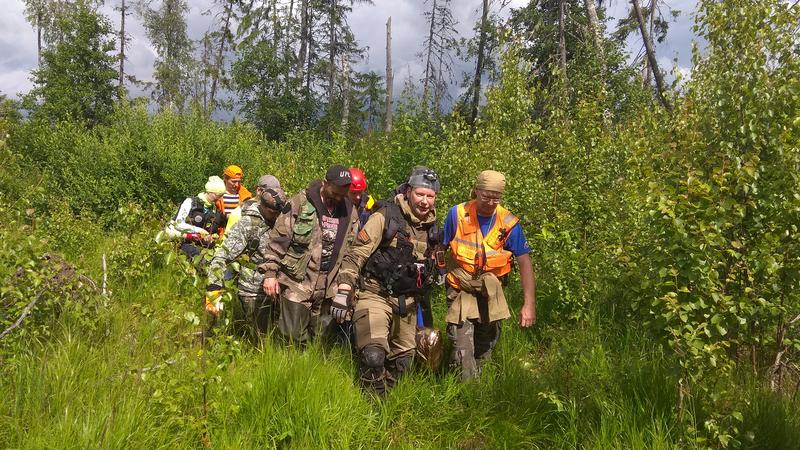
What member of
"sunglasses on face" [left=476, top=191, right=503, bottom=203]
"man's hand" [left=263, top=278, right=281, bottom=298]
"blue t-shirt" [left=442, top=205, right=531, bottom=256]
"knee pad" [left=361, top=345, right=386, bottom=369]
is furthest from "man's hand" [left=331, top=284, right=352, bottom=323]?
"sunglasses on face" [left=476, top=191, right=503, bottom=203]

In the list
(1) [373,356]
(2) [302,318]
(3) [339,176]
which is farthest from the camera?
(2) [302,318]

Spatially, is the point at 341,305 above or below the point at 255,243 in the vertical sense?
below

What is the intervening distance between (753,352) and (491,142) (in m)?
3.78

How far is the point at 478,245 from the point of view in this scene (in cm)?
391

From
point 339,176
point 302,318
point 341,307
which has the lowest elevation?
point 302,318

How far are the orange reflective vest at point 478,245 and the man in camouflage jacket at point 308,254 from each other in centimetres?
108

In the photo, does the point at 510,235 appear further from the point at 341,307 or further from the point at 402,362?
the point at 341,307

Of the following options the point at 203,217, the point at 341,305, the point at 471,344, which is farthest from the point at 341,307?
the point at 203,217

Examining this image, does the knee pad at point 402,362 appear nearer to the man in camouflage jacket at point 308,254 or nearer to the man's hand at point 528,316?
the man in camouflage jacket at point 308,254

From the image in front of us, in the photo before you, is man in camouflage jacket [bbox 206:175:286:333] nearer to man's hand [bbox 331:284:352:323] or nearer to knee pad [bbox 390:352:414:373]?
man's hand [bbox 331:284:352:323]

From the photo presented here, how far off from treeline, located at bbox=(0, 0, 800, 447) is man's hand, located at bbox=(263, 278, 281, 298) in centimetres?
208

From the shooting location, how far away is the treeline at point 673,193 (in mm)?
2445

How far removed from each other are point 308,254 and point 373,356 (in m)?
1.21

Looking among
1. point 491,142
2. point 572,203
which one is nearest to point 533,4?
point 491,142
